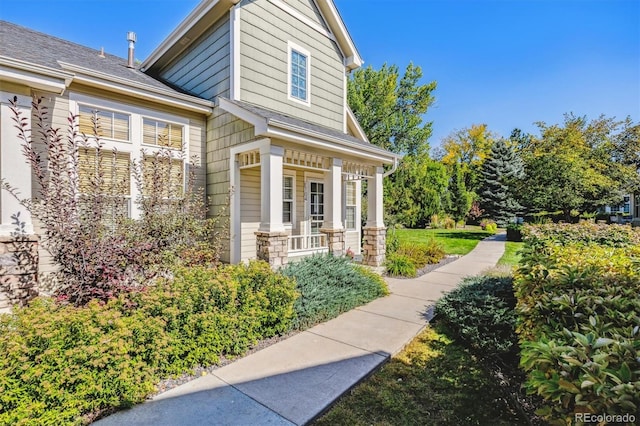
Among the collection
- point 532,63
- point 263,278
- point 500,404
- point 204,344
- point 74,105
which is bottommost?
point 500,404

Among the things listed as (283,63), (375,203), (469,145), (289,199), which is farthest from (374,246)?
(469,145)

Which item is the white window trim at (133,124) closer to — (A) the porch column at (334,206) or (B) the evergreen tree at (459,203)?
(A) the porch column at (334,206)

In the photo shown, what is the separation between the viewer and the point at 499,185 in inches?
1061

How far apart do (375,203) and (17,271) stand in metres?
8.02

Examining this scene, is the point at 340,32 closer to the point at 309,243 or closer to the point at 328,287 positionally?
the point at 309,243

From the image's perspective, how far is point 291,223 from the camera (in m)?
9.53

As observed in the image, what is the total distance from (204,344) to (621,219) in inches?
1387

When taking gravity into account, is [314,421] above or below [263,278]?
below

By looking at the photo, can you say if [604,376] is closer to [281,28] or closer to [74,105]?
[74,105]

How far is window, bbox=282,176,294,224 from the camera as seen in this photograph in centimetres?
955

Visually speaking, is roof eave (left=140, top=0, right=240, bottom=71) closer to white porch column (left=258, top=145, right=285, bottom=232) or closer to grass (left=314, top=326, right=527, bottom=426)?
white porch column (left=258, top=145, right=285, bottom=232)

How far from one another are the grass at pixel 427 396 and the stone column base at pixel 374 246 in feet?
16.4

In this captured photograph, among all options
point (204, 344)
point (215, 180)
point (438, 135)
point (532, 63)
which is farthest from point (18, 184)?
point (438, 135)

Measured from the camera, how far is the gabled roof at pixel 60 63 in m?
5.00
